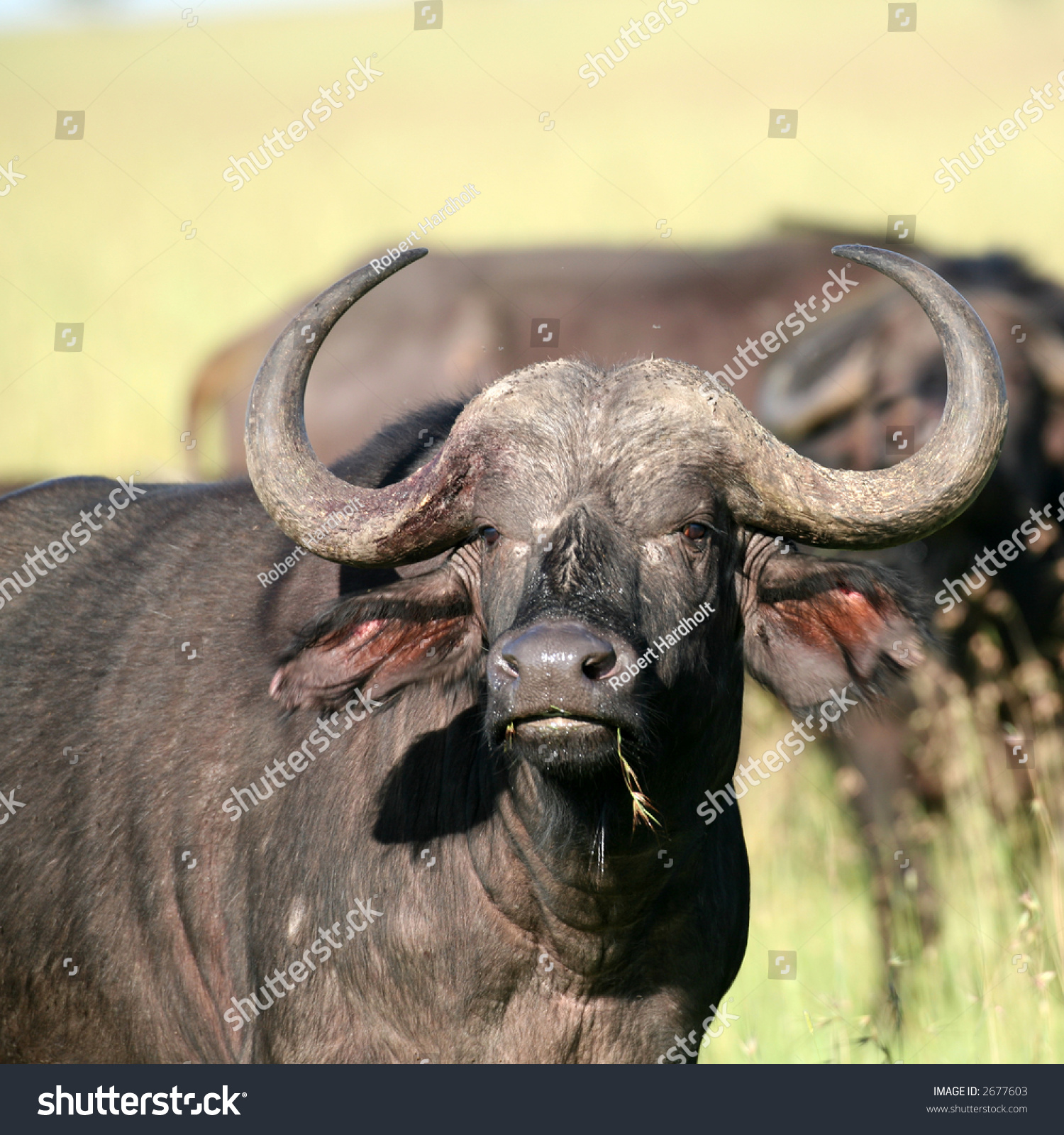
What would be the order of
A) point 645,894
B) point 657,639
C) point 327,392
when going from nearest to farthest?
point 657,639 < point 645,894 < point 327,392

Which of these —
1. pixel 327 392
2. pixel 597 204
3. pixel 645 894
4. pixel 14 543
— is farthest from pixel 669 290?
pixel 597 204

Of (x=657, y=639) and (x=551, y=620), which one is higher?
(x=551, y=620)

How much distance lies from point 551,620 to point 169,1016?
79.6 inches

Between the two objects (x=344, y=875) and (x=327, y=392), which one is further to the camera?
(x=327, y=392)

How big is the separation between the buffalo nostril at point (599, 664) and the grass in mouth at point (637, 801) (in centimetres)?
22

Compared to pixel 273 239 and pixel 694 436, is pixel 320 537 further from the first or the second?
pixel 273 239

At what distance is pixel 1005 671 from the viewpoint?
8445mm

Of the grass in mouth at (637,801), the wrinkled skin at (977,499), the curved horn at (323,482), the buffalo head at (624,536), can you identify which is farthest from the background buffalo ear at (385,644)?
the wrinkled skin at (977,499)

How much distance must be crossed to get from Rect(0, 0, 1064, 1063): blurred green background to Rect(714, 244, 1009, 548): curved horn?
197 cm

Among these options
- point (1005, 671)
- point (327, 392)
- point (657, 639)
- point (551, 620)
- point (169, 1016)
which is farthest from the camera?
point (327, 392)

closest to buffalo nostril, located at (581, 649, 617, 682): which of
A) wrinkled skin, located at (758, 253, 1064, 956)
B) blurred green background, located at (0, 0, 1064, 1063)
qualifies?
blurred green background, located at (0, 0, 1064, 1063)

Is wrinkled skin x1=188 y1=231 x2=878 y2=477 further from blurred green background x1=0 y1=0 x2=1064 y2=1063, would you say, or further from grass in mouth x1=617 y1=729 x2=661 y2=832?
grass in mouth x1=617 y1=729 x2=661 y2=832

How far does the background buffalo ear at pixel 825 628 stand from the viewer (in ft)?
12.9

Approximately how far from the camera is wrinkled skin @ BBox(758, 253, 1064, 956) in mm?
8258
